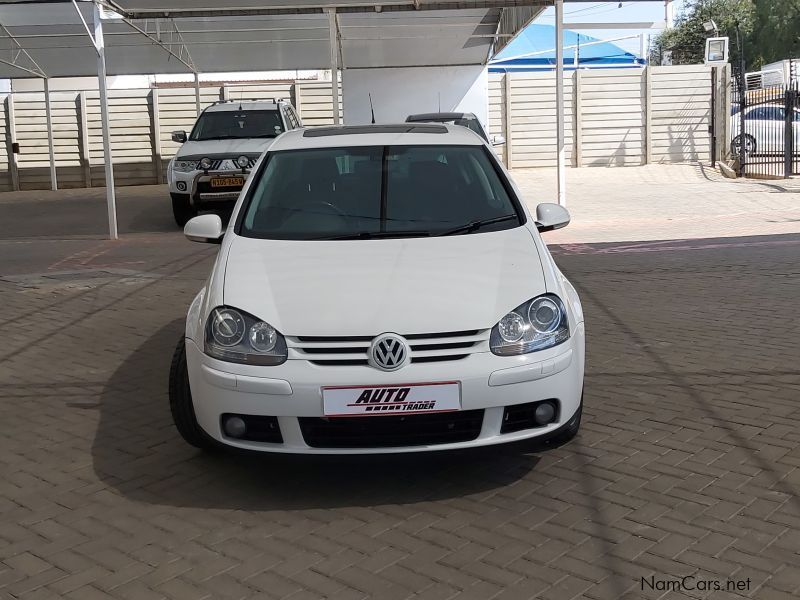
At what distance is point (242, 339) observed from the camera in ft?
14.3

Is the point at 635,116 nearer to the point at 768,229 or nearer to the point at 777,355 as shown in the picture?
the point at 768,229

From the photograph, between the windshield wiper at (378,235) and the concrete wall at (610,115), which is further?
the concrete wall at (610,115)

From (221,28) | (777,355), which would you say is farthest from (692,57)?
(777,355)

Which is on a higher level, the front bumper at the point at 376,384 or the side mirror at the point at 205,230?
the side mirror at the point at 205,230

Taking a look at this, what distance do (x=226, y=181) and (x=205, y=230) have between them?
10.2m

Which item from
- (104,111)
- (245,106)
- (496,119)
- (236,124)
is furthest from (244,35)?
(104,111)

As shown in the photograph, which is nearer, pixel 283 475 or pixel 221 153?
pixel 283 475

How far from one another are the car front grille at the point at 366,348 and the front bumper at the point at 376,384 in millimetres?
33

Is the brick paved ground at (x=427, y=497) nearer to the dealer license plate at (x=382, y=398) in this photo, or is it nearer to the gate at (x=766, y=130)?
the dealer license plate at (x=382, y=398)

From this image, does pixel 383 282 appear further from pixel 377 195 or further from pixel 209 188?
pixel 209 188

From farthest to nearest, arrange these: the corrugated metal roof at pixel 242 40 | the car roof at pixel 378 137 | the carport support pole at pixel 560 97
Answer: the corrugated metal roof at pixel 242 40
the carport support pole at pixel 560 97
the car roof at pixel 378 137

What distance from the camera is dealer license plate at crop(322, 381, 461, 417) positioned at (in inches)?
163

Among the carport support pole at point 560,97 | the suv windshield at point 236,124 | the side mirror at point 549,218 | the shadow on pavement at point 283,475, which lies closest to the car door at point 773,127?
the carport support pole at point 560,97

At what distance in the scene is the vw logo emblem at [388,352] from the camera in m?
4.16
